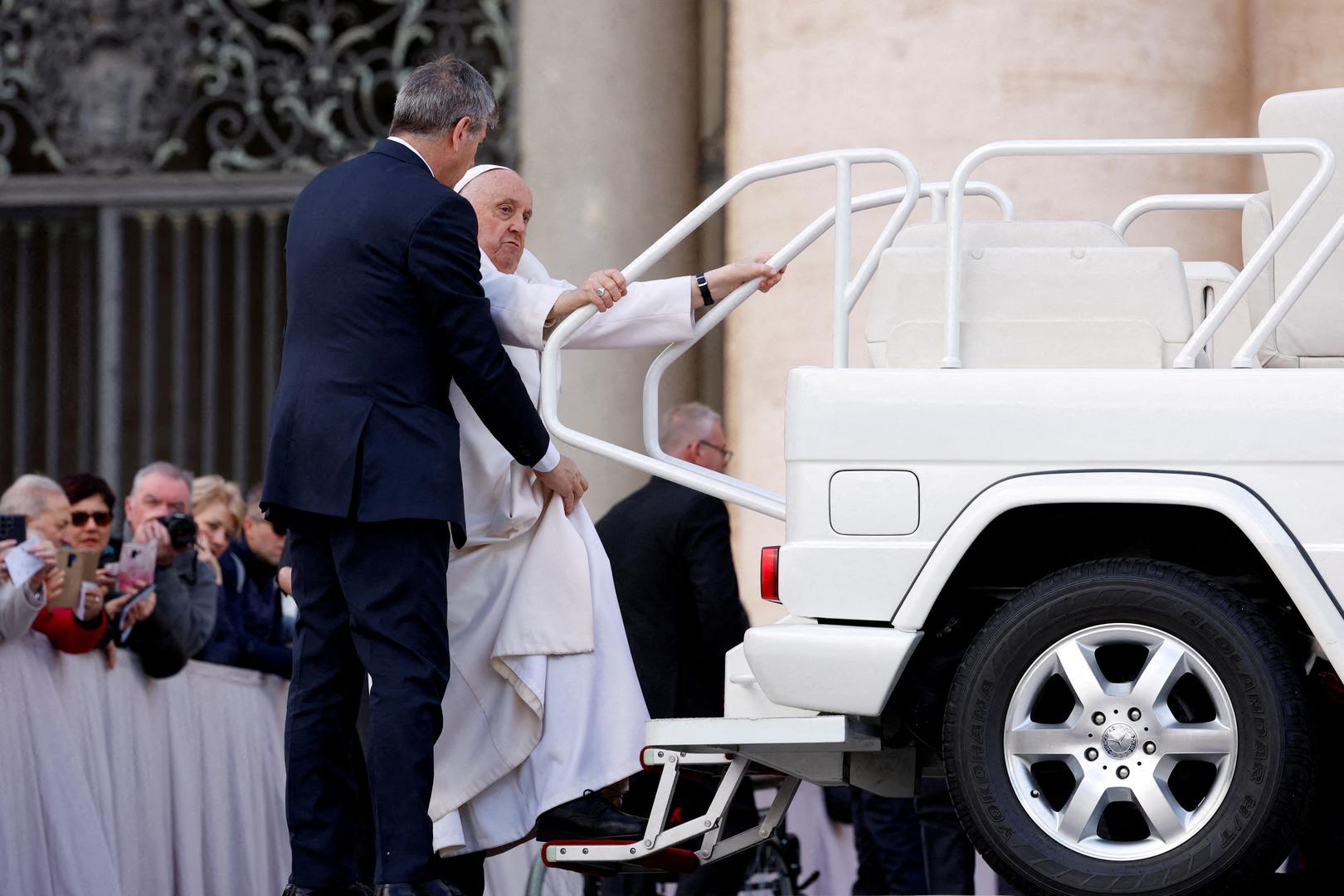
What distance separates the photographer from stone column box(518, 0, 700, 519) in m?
11.6

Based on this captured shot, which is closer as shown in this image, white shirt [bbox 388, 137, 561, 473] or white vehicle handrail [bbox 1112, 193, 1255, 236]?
white shirt [bbox 388, 137, 561, 473]

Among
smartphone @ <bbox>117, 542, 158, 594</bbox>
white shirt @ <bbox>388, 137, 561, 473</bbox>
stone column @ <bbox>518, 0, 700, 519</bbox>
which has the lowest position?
smartphone @ <bbox>117, 542, 158, 594</bbox>

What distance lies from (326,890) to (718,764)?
98 cm

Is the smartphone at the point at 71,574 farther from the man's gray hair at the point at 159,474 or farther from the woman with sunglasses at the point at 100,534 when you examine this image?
the man's gray hair at the point at 159,474

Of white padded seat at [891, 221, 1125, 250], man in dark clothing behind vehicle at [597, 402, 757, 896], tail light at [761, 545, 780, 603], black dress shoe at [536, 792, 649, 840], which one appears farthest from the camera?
man in dark clothing behind vehicle at [597, 402, 757, 896]

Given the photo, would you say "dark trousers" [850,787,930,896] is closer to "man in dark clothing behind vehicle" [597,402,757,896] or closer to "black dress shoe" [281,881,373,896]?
"man in dark clothing behind vehicle" [597,402,757,896]

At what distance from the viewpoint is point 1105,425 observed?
480 cm

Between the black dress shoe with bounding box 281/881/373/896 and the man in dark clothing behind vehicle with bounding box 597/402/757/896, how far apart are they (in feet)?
8.37

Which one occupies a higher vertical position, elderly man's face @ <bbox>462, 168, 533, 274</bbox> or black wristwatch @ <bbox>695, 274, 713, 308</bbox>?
elderly man's face @ <bbox>462, 168, 533, 274</bbox>

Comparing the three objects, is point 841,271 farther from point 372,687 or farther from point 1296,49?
point 1296,49

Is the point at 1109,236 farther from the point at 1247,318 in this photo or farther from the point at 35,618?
the point at 35,618

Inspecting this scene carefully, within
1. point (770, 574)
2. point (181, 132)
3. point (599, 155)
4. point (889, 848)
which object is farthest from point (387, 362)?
point (181, 132)

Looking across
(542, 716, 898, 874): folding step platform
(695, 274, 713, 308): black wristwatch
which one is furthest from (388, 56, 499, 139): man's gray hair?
(542, 716, 898, 874): folding step platform

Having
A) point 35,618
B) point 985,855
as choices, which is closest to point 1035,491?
point 985,855
